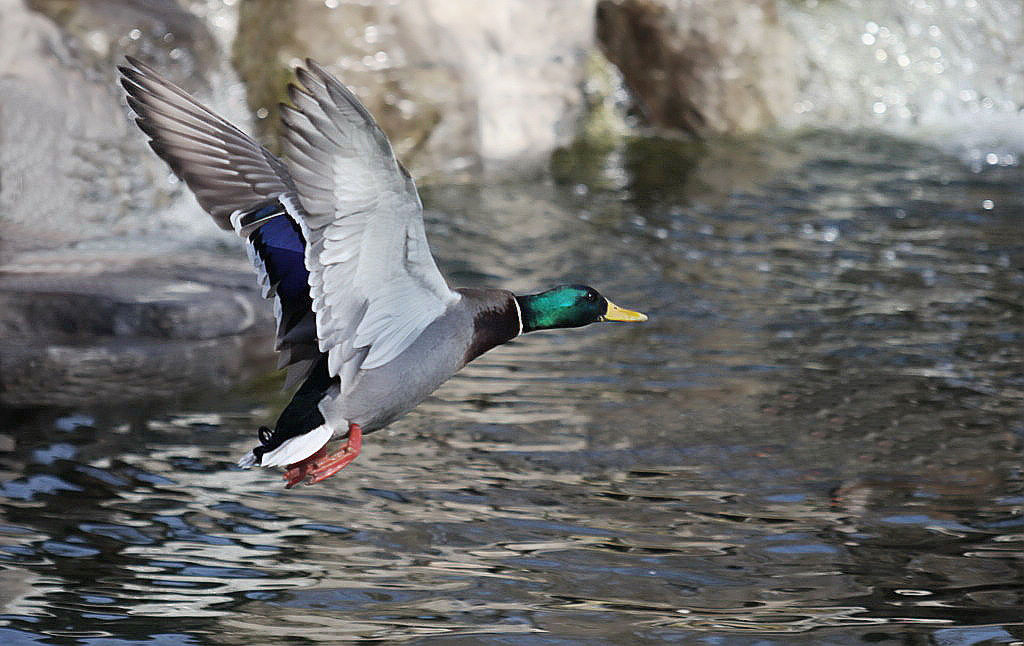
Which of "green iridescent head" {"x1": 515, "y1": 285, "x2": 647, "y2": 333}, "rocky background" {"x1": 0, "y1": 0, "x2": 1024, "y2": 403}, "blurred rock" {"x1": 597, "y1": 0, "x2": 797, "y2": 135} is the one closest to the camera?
"green iridescent head" {"x1": 515, "y1": 285, "x2": 647, "y2": 333}

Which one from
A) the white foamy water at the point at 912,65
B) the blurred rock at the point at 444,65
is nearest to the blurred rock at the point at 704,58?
the white foamy water at the point at 912,65

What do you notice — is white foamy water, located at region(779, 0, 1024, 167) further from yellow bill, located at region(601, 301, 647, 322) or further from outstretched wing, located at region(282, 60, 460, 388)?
outstretched wing, located at region(282, 60, 460, 388)

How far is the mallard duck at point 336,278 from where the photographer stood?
2885 mm

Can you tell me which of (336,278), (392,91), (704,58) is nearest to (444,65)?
(392,91)

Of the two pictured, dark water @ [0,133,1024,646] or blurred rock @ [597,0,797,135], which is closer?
dark water @ [0,133,1024,646]

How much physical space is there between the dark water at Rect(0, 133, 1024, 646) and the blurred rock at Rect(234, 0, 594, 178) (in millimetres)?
1881

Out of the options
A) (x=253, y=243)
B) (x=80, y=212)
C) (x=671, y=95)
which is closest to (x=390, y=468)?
(x=253, y=243)

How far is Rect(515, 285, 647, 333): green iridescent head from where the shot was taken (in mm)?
3566

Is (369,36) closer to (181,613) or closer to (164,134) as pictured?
(164,134)

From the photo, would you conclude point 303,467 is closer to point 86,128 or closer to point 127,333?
point 127,333

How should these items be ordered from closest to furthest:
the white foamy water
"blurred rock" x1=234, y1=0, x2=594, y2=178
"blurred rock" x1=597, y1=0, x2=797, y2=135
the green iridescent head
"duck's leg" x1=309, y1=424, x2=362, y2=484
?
"duck's leg" x1=309, y1=424, x2=362, y2=484, the green iridescent head, "blurred rock" x1=234, y1=0, x2=594, y2=178, "blurred rock" x1=597, y1=0, x2=797, y2=135, the white foamy water

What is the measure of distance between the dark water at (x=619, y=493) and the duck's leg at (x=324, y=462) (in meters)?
0.24

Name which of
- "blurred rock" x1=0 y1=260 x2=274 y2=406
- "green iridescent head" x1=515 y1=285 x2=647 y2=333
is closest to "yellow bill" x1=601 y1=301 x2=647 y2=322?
"green iridescent head" x1=515 y1=285 x2=647 y2=333

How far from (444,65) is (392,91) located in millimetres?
406
